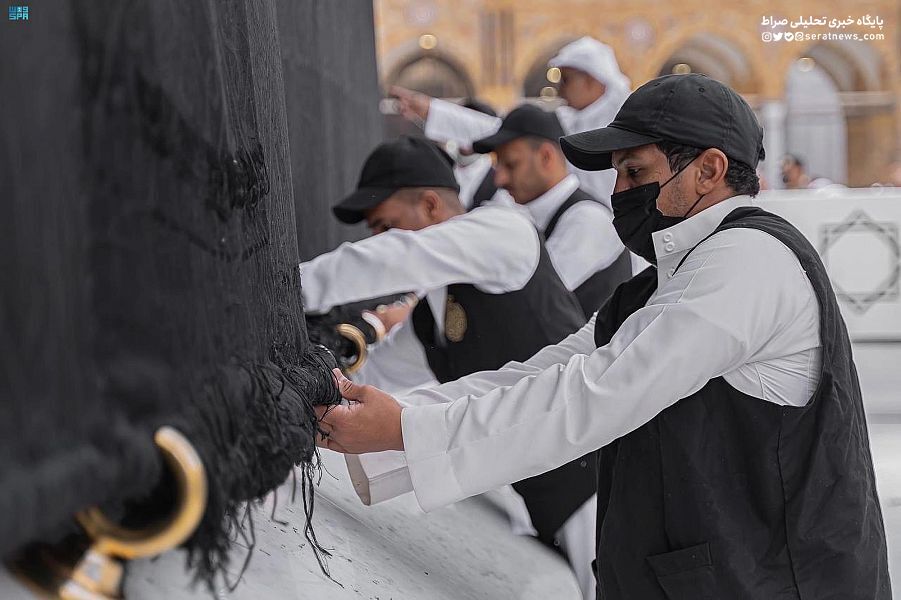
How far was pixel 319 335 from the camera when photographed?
70.4 inches

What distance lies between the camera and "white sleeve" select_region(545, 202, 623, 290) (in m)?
3.19

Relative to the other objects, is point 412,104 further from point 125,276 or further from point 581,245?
point 125,276

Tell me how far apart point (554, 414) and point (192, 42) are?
72cm

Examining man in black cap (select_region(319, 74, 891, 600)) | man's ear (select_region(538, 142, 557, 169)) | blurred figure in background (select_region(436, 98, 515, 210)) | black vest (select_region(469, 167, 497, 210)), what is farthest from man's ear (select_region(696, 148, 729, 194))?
black vest (select_region(469, 167, 497, 210))

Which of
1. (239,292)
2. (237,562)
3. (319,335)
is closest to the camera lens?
(239,292)

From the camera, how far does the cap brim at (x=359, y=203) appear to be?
2.15 metres

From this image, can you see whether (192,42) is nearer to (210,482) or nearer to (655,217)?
(210,482)

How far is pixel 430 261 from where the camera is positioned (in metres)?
1.97

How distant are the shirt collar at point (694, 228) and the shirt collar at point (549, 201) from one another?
69.1 inches

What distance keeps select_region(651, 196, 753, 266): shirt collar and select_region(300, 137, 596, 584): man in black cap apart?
1.92 feet

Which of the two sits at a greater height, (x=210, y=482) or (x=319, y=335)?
(x=210, y=482)

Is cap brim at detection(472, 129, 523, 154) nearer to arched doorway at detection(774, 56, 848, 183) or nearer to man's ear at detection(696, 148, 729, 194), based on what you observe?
man's ear at detection(696, 148, 729, 194)

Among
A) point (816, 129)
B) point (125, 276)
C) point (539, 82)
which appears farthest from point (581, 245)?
point (816, 129)

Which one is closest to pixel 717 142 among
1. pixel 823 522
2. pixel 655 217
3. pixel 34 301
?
pixel 655 217
